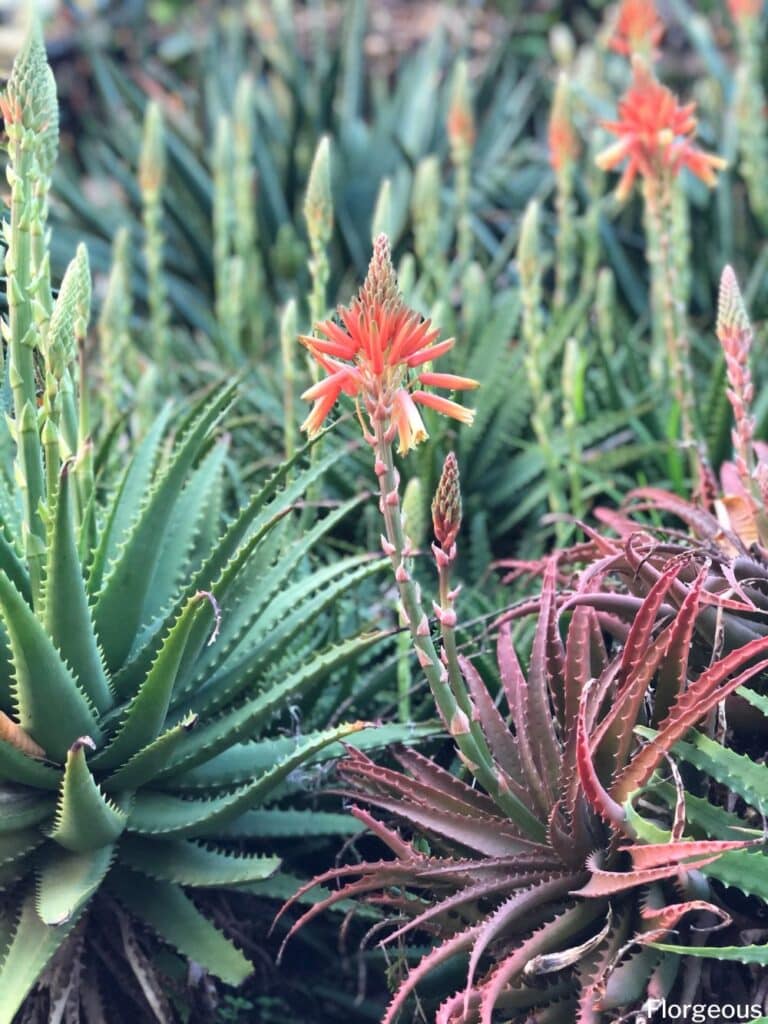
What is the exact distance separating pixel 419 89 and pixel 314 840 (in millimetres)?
4106

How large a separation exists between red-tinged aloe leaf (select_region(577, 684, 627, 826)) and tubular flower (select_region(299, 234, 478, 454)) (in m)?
0.42

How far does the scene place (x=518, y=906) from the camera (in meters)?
1.53

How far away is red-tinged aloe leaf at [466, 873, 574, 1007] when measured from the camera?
1484mm

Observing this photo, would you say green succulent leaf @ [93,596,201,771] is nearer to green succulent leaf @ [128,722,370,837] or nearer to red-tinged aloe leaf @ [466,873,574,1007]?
green succulent leaf @ [128,722,370,837]

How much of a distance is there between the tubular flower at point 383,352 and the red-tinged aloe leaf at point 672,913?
645 mm

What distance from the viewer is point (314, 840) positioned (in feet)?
7.04

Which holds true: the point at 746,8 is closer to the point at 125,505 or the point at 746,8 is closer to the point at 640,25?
the point at 640,25

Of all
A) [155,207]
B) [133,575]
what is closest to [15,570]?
[133,575]

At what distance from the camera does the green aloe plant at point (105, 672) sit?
66.9 inches

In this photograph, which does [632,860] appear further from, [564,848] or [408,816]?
[408,816]

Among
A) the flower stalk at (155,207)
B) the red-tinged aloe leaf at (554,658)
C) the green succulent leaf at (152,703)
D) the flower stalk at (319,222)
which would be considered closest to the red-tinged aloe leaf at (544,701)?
the red-tinged aloe leaf at (554,658)

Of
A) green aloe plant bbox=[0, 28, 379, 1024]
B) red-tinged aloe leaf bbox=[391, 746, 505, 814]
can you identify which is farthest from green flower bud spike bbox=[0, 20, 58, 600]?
red-tinged aloe leaf bbox=[391, 746, 505, 814]

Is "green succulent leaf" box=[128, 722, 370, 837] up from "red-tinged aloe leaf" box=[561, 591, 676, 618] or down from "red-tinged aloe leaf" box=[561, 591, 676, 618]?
down

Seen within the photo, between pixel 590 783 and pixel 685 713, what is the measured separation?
0.16m
